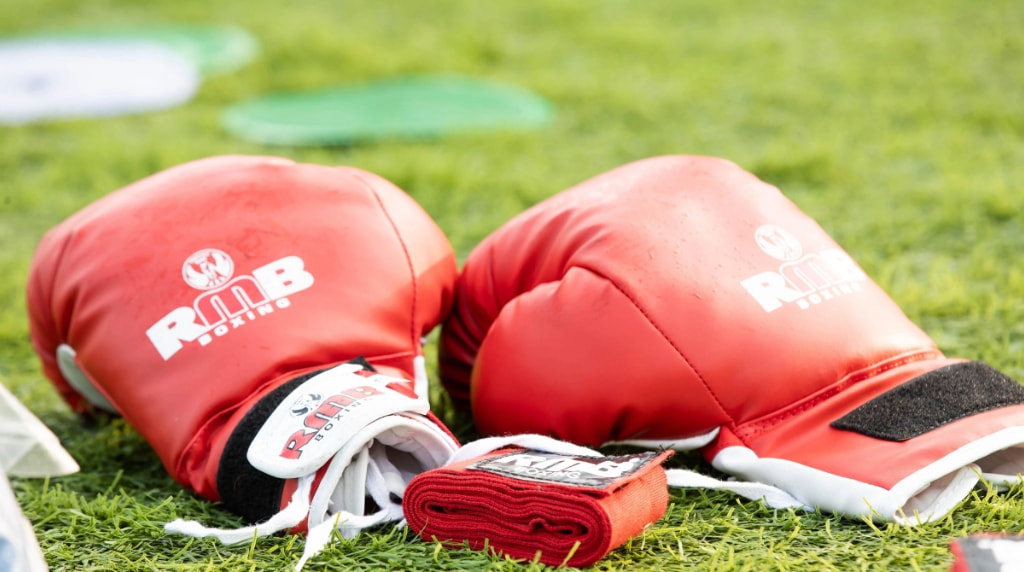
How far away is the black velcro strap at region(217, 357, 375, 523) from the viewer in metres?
1.71

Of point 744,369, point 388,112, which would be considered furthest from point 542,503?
point 388,112

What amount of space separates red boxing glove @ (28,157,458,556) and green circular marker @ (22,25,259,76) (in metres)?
3.33

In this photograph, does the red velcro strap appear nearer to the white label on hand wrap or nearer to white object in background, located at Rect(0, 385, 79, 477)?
the white label on hand wrap

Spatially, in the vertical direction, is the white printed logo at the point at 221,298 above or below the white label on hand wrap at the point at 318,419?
above

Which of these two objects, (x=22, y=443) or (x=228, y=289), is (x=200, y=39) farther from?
(x=22, y=443)

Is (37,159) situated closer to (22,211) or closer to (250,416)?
(22,211)

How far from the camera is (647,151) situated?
13.4 feet

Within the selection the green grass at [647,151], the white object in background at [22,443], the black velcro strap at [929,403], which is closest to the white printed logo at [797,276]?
the black velcro strap at [929,403]

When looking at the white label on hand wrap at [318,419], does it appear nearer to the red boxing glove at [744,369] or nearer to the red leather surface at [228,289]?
the red leather surface at [228,289]

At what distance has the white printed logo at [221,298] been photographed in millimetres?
1873

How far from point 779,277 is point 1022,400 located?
0.43m

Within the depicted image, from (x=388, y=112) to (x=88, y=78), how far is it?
1.64 meters

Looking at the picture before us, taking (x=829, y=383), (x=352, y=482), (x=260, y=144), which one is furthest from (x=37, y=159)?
(x=829, y=383)

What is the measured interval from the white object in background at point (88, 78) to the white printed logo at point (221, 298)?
3.04 metres
